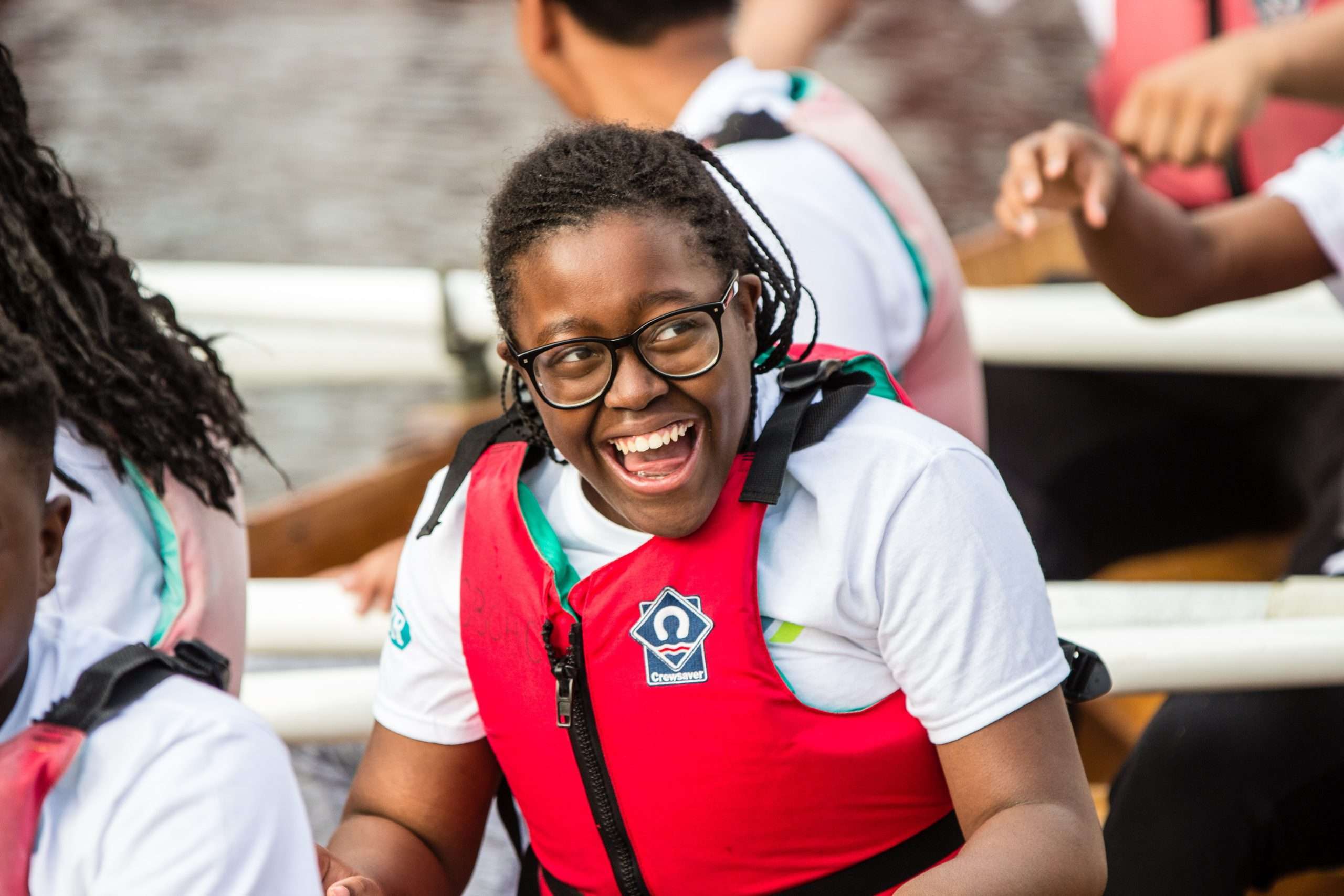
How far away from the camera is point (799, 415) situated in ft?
3.85

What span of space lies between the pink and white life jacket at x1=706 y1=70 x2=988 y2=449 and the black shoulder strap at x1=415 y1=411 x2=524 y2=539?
485mm

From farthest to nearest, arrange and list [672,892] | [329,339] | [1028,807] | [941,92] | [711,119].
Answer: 1. [941,92]
2. [329,339]
3. [711,119]
4. [672,892]
5. [1028,807]

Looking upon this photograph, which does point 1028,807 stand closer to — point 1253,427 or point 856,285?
point 856,285

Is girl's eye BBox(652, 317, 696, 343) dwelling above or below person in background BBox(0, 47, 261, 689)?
above

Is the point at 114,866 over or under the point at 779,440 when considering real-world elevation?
under

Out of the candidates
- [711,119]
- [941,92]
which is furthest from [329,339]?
[941,92]

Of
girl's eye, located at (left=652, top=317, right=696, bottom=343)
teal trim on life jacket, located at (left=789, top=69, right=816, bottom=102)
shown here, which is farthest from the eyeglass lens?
teal trim on life jacket, located at (left=789, top=69, right=816, bottom=102)

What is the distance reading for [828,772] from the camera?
1143 millimetres

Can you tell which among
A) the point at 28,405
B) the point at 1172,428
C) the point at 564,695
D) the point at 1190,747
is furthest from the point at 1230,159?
the point at 28,405

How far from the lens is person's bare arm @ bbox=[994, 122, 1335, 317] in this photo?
1.58 metres

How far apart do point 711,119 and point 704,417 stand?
2.24ft

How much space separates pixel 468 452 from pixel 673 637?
26cm

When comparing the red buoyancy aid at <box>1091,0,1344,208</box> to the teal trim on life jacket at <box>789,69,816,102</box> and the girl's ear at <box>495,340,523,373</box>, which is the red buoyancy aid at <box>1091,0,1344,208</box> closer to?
the teal trim on life jacket at <box>789,69,816,102</box>

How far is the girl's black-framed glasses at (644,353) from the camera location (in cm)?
110
